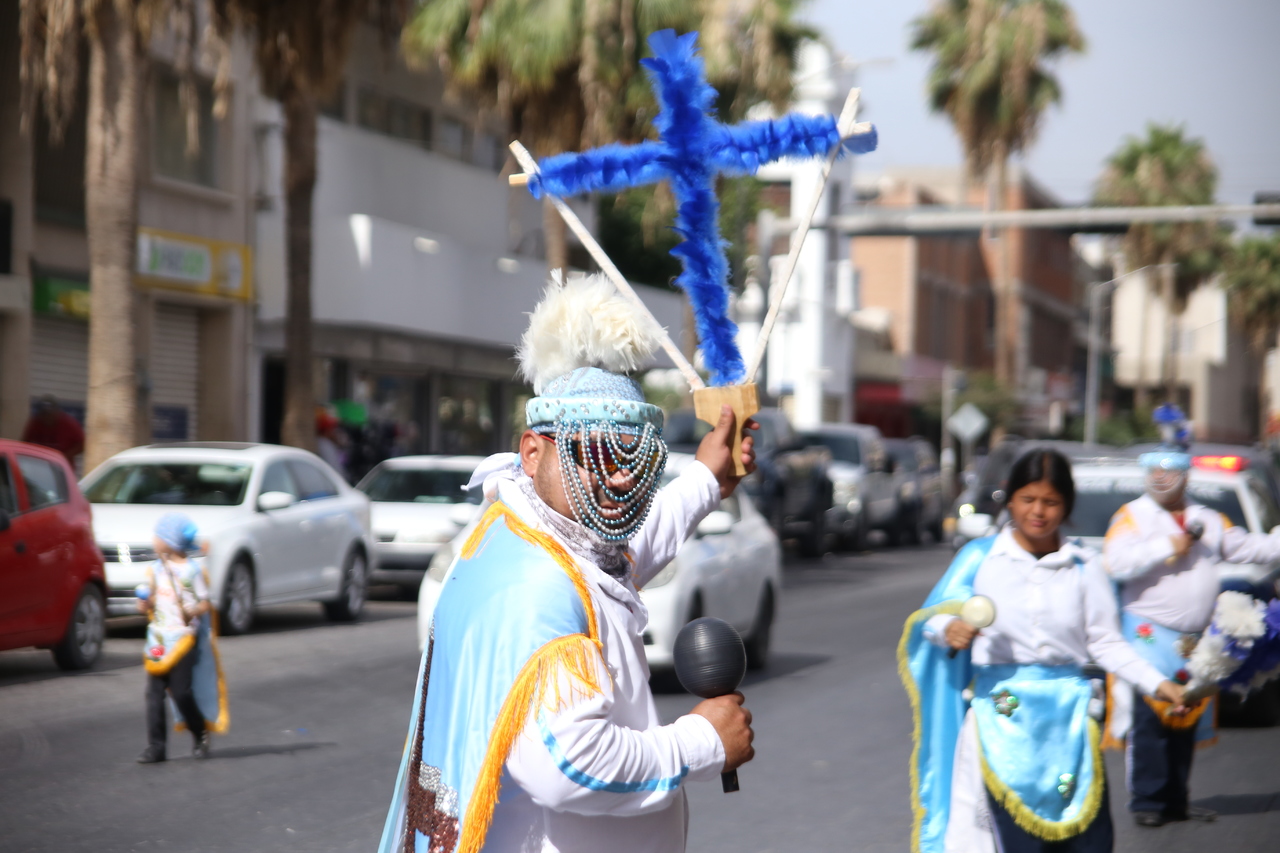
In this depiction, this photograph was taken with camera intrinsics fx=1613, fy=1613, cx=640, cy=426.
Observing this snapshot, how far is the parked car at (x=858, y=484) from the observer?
26.2 metres

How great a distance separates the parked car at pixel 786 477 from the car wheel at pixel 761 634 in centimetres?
863

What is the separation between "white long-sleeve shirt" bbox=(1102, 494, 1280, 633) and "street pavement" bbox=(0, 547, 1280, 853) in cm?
101

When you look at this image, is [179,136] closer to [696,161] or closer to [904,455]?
[904,455]

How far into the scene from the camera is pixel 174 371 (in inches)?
905

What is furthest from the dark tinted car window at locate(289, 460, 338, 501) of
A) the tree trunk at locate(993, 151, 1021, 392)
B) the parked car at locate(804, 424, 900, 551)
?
the tree trunk at locate(993, 151, 1021, 392)

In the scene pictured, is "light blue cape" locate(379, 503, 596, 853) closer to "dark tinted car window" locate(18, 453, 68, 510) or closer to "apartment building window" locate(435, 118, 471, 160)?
"dark tinted car window" locate(18, 453, 68, 510)

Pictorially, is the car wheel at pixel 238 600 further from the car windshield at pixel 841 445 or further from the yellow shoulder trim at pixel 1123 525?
the car windshield at pixel 841 445

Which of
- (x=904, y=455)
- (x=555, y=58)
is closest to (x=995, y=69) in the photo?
(x=904, y=455)

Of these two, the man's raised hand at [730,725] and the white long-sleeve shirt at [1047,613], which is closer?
the man's raised hand at [730,725]

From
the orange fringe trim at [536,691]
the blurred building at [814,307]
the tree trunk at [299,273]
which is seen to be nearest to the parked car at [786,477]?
the tree trunk at [299,273]

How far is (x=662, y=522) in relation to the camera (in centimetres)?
318

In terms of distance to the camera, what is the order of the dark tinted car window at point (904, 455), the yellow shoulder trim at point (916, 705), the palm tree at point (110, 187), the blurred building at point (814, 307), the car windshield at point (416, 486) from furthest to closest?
the blurred building at point (814, 307)
the dark tinted car window at point (904, 455)
the car windshield at point (416, 486)
the palm tree at point (110, 187)
the yellow shoulder trim at point (916, 705)

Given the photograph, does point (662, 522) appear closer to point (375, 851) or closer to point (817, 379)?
point (375, 851)

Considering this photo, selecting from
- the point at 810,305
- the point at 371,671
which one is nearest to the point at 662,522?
the point at 371,671
